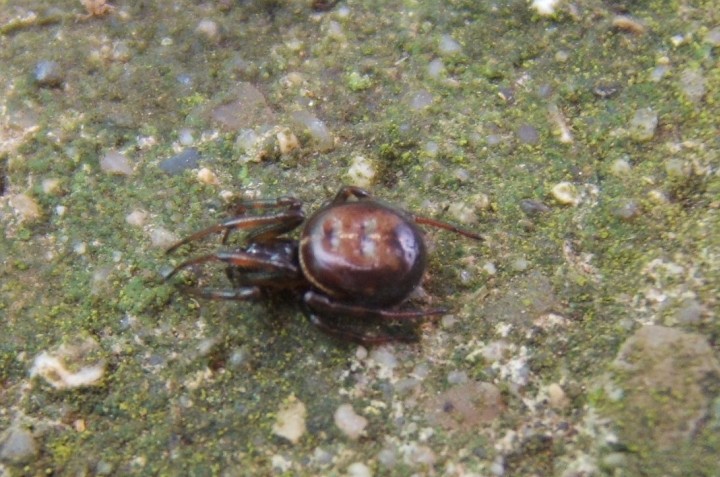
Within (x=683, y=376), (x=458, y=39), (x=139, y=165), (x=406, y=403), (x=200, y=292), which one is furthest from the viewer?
(x=458, y=39)

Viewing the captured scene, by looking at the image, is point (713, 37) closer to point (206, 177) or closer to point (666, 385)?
point (666, 385)

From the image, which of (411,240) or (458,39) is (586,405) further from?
(458,39)

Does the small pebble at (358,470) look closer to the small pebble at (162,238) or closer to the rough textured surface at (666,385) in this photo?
the rough textured surface at (666,385)

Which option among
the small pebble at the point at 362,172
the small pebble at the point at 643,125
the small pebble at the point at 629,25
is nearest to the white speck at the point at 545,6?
the small pebble at the point at 629,25

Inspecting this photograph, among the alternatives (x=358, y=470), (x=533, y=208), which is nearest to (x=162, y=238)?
(x=358, y=470)

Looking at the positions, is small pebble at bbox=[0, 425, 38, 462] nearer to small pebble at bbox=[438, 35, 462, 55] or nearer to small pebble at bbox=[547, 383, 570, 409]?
small pebble at bbox=[547, 383, 570, 409]

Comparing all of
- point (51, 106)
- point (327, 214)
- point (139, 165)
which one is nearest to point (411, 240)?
point (327, 214)

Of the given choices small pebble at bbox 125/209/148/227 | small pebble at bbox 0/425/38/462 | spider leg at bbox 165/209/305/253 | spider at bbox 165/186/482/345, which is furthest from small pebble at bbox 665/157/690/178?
small pebble at bbox 0/425/38/462
